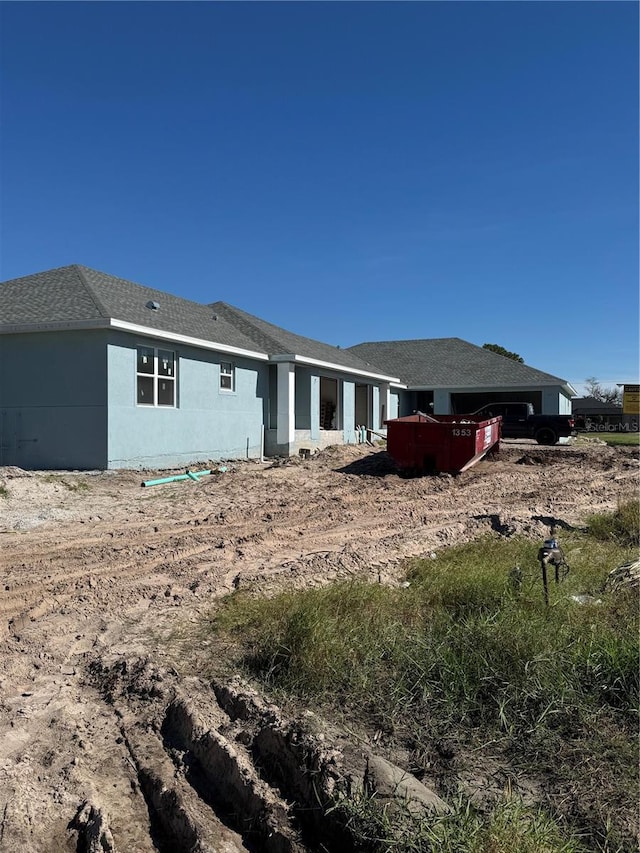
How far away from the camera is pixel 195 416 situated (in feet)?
58.6

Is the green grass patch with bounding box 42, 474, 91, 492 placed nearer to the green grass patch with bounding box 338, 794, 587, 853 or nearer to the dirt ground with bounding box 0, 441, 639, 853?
the dirt ground with bounding box 0, 441, 639, 853

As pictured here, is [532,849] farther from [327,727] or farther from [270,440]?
[270,440]

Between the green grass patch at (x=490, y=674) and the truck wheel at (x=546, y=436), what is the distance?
2375cm

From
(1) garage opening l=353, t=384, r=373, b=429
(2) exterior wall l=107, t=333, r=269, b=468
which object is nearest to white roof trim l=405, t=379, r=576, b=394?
(1) garage opening l=353, t=384, r=373, b=429

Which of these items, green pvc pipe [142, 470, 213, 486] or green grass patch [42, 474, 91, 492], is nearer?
green grass patch [42, 474, 91, 492]

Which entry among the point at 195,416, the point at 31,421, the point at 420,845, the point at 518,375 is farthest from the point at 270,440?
the point at 420,845

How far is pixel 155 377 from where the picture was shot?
1644 cm

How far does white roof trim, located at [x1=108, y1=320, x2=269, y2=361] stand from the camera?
14.7m

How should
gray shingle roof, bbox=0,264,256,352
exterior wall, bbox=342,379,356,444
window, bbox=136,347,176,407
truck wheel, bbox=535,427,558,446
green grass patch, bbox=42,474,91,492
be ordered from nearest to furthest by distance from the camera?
1. green grass patch, bbox=42,474,91,492
2. gray shingle roof, bbox=0,264,256,352
3. window, bbox=136,347,176,407
4. exterior wall, bbox=342,379,356,444
5. truck wheel, bbox=535,427,558,446

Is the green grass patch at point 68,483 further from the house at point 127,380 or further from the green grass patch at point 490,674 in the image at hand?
the green grass patch at point 490,674

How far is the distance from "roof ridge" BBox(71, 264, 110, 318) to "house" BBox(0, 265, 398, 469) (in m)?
0.06

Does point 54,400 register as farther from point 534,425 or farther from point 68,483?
point 534,425

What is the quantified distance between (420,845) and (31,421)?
15093mm

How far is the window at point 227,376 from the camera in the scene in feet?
64.4
